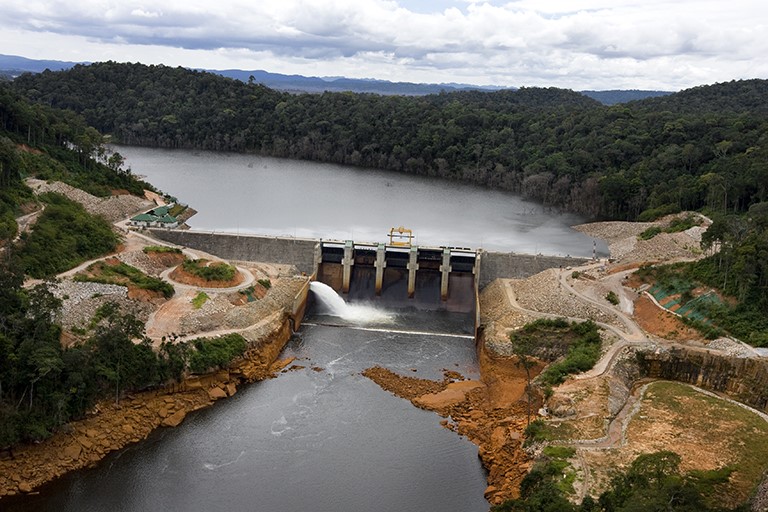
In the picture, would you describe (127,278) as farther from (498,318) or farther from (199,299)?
(498,318)

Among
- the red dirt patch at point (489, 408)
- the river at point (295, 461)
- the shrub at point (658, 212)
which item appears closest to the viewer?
the river at point (295, 461)

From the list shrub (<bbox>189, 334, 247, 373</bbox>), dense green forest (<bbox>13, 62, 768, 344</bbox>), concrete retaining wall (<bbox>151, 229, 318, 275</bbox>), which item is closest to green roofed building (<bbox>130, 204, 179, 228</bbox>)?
concrete retaining wall (<bbox>151, 229, 318, 275</bbox>)

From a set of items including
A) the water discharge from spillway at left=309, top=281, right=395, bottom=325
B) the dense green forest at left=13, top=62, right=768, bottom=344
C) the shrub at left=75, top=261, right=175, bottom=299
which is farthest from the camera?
the dense green forest at left=13, top=62, right=768, bottom=344

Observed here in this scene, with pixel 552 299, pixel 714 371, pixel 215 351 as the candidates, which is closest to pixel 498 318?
pixel 552 299

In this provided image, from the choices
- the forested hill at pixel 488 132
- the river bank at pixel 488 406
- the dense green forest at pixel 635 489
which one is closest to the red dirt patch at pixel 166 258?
the river bank at pixel 488 406

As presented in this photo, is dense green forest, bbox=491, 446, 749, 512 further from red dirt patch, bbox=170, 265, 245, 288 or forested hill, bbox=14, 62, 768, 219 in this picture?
forested hill, bbox=14, 62, 768, 219

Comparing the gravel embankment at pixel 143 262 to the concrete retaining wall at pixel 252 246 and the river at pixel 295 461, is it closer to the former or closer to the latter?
the concrete retaining wall at pixel 252 246
